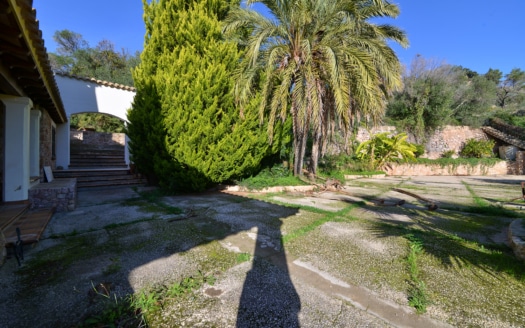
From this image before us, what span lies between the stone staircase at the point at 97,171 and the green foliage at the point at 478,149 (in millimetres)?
24016

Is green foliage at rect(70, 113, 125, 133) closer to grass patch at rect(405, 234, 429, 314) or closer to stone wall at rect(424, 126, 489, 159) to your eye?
grass patch at rect(405, 234, 429, 314)

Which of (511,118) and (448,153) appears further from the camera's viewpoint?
(511,118)

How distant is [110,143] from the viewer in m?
15.6

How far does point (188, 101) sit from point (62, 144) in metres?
7.38

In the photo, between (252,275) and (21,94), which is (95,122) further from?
(252,275)

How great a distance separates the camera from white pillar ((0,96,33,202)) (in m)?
4.57

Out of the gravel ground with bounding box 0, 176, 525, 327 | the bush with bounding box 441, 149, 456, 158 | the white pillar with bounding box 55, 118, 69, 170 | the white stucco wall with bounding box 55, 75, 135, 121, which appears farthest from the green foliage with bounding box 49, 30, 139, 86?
the bush with bounding box 441, 149, 456, 158

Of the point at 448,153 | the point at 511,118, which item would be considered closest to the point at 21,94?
the point at 448,153

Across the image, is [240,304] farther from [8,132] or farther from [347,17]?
[347,17]

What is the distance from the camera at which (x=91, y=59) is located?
22.2 m

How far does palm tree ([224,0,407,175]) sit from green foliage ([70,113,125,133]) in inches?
570

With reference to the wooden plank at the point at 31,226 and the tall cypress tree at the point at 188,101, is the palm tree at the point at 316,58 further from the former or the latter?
the wooden plank at the point at 31,226

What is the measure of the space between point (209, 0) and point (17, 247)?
767 cm

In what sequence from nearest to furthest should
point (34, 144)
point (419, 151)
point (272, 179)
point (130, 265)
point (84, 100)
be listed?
point (130, 265), point (34, 144), point (272, 179), point (84, 100), point (419, 151)
